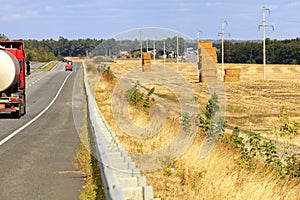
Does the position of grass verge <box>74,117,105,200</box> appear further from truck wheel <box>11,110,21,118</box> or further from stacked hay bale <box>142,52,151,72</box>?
stacked hay bale <box>142,52,151,72</box>

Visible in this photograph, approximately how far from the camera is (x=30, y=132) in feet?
67.1

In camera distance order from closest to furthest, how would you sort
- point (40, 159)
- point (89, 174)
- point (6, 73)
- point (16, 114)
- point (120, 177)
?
point (120, 177) < point (6, 73) < point (89, 174) < point (40, 159) < point (16, 114)

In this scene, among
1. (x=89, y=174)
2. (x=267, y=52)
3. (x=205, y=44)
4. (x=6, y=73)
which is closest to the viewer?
(x=6, y=73)

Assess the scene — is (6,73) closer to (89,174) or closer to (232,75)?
(89,174)

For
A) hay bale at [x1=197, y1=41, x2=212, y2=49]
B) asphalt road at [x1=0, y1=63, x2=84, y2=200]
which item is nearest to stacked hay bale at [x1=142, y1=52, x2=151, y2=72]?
asphalt road at [x1=0, y1=63, x2=84, y2=200]

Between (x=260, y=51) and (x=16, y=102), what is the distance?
133990 millimetres

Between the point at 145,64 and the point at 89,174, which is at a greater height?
the point at 145,64

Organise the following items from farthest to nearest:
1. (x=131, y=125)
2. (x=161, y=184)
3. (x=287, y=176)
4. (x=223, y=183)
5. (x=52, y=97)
→ 1. (x=52, y=97)
2. (x=131, y=125)
3. (x=287, y=176)
4. (x=161, y=184)
5. (x=223, y=183)

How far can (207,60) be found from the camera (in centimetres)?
5497

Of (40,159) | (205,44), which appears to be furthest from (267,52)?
(40,159)

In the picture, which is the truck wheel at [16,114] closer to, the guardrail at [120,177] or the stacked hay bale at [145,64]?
the stacked hay bale at [145,64]

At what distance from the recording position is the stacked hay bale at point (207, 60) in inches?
2128

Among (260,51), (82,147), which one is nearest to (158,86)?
(82,147)

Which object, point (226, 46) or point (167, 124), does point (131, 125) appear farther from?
point (226, 46)
